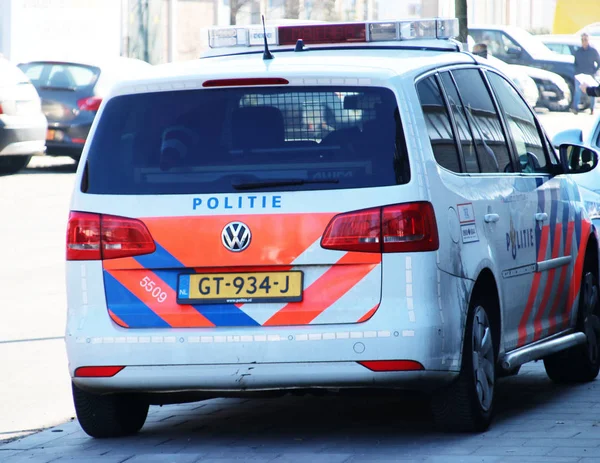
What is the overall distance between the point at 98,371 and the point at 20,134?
48.1 ft

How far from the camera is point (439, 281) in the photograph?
18.7ft

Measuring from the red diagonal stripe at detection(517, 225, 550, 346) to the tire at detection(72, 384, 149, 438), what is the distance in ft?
5.99

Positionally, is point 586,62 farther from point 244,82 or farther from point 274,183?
point 274,183

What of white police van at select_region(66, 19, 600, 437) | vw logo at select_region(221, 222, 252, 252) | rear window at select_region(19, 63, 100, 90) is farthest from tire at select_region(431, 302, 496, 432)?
rear window at select_region(19, 63, 100, 90)

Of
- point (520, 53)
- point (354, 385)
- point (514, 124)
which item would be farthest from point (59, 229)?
point (520, 53)

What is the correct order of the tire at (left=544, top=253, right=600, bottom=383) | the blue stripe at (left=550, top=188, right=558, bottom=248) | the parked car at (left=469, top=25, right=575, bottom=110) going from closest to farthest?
the blue stripe at (left=550, top=188, right=558, bottom=248)
the tire at (left=544, top=253, right=600, bottom=383)
the parked car at (left=469, top=25, right=575, bottom=110)

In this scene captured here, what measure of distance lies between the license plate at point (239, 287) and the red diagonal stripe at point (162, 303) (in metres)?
0.04

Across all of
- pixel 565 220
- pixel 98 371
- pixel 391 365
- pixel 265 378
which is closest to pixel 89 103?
pixel 565 220

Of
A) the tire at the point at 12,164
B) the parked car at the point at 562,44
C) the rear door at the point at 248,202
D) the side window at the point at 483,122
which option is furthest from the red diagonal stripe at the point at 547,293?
the parked car at the point at 562,44

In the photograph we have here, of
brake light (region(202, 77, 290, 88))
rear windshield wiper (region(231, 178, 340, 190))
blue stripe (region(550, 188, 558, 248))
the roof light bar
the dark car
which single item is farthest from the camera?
the dark car

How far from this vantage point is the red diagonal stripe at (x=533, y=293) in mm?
6902

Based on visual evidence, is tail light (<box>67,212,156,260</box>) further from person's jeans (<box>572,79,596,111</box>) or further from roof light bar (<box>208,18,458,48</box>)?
person's jeans (<box>572,79,596,111</box>)

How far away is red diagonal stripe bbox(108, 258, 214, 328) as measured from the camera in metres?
5.73

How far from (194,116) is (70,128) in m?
16.0
